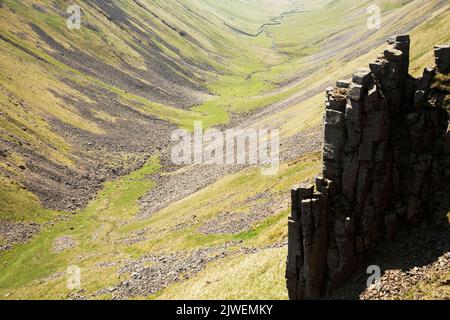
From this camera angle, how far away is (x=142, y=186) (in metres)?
103

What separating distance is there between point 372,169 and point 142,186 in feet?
241

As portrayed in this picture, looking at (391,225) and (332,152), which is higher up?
(332,152)

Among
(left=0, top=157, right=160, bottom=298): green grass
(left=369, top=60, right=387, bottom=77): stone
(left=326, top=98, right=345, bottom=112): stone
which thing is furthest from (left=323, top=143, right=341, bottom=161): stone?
(left=0, top=157, right=160, bottom=298): green grass

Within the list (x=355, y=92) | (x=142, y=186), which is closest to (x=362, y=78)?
(x=355, y=92)

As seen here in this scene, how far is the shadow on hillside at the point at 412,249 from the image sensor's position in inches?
1314

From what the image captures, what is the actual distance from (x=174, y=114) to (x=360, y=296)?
130073 mm

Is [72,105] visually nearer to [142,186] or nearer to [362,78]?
[142,186]

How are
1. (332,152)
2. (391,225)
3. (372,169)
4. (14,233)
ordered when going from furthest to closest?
1. (14,233)
2. (391,225)
3. (332,152)
4. (372,169)

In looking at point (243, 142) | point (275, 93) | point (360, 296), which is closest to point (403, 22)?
point (275, 93)

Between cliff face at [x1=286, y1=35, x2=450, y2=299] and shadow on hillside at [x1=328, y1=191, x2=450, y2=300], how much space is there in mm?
670

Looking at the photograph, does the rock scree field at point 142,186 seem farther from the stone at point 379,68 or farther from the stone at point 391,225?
the stone at point 379,68

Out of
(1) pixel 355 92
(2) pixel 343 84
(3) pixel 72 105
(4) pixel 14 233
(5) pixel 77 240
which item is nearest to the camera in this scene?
(1) pixel 355 92

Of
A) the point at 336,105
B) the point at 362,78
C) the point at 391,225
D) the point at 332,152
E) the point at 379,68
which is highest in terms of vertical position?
the point at 379,68

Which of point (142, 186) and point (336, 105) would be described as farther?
point (142, 186)
